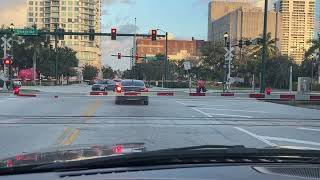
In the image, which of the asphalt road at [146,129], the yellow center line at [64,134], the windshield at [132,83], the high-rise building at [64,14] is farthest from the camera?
the high-rise building at [64,14]

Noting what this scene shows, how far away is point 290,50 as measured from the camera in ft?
547

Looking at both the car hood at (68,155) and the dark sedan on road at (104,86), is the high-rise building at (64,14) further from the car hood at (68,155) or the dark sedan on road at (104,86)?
the car hood at (68,155)

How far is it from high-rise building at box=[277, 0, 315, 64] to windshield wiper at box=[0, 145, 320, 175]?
105 meters

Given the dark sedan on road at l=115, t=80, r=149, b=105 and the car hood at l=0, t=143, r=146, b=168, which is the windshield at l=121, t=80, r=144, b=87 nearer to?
the dark sedan on road at l=115, t=80, r=149, b=105

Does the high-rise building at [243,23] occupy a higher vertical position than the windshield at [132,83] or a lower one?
higher

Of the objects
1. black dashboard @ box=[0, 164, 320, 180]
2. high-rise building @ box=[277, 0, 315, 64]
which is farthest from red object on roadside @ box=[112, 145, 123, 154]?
high-rise building @ box=[277, 0, 315, 64]

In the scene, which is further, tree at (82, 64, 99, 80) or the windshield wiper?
tree at (82, 64, 99, 80)

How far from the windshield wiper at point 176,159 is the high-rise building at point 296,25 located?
105m

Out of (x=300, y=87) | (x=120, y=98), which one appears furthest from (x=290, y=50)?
(x=120, y=98)

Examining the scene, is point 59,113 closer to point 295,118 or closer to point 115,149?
point 295,118

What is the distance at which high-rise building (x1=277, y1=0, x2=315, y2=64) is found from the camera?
122 m

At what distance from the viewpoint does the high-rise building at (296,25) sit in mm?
122438

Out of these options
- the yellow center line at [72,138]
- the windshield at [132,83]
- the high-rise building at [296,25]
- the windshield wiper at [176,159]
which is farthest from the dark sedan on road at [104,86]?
the windshield wiper at [176,159]

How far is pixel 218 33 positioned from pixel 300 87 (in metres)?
85.2
